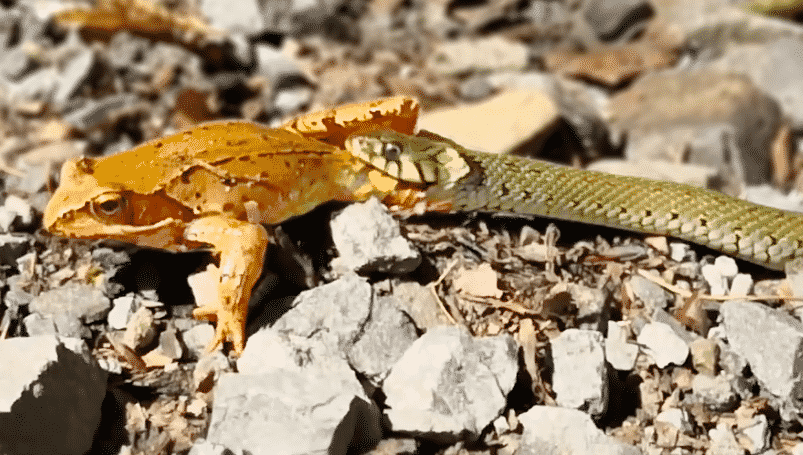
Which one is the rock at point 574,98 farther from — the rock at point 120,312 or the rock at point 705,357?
the rock at point 120,312

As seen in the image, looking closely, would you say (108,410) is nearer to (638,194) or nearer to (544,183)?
(544,183)

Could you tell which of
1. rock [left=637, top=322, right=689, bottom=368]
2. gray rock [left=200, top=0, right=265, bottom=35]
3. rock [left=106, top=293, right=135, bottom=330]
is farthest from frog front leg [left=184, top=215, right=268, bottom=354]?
gray rock [left=200, top=0, right=265, bottom=35]

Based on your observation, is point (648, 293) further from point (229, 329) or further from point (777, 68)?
point (777, 68)

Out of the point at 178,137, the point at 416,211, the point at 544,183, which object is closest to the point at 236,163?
the point at 178,137

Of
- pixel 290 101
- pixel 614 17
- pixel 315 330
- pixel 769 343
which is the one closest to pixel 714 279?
pixel 769 343

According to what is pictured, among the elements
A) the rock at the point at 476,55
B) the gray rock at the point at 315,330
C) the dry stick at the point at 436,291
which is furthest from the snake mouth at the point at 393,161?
the rock at the point at 476,55
